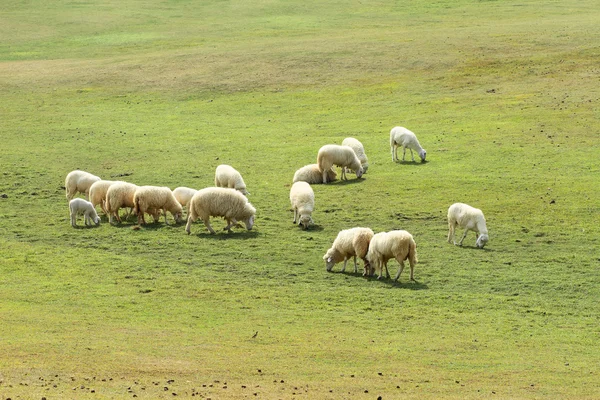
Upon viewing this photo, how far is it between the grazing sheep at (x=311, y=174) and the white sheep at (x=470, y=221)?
269 inches

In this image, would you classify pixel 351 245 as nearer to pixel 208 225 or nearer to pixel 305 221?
pixel 305 221

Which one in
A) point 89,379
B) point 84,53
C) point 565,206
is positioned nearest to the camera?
point 89,379

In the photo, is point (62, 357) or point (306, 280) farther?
point (306, 280)

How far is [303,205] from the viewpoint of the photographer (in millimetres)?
22969

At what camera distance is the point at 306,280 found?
19.1 meters

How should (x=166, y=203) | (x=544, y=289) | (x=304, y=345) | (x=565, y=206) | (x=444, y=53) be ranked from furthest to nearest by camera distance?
(x=444, y=53) < (x=565, y=206) < (x=166, y=203) < (x=544, y=289) < (x=304, y=345)

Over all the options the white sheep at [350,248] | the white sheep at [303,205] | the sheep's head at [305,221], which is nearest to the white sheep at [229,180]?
the white sheep at [303,205]

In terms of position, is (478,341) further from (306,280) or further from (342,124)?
(342,124)

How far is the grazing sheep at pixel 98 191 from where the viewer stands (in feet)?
78.6

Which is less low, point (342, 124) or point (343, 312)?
point (342, 124)

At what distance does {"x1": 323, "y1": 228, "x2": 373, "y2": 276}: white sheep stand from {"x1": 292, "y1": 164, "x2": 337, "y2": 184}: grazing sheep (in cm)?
814

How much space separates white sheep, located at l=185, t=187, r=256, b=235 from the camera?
73.0 feet

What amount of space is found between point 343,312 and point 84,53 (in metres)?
41.6

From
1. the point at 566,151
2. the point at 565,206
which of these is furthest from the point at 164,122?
the point at 565,206
